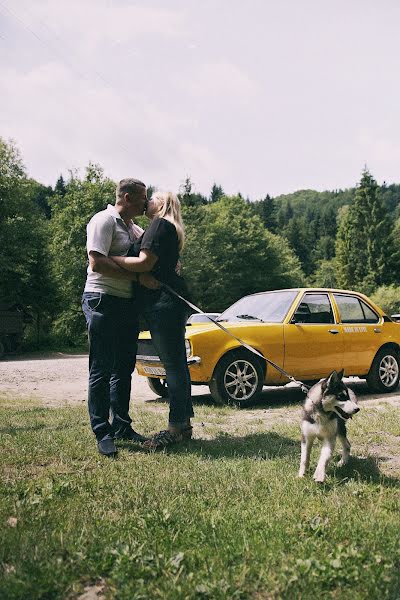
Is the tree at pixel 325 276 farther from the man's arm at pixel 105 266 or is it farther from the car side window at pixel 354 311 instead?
the man's arm at pixel 105 266

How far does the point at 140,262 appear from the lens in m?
4.48

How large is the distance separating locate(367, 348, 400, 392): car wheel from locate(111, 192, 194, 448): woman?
513cm

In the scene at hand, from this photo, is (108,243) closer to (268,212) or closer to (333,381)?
(333,381)

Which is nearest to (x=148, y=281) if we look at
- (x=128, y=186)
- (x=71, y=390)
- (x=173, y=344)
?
(x=173, y=344)

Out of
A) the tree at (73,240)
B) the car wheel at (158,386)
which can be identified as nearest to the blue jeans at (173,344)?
the car wheel at (158,386)

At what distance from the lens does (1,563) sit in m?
2.43

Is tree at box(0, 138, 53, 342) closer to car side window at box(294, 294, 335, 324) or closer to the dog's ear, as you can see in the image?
car side window at box(294, 294, 335, 324)

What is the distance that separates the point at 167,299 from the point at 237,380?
3.42 m

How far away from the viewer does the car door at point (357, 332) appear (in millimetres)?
8875

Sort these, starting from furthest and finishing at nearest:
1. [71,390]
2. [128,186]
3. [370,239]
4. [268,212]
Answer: [268,212] < [370,239] < [71,390] < [128,186]

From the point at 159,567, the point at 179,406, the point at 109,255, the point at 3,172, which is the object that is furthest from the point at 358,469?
the point at 3,172

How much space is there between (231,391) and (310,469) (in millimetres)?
3696

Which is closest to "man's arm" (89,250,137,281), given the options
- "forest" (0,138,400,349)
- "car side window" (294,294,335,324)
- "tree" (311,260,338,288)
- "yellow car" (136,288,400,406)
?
"yellow car" (136,288,400,406)

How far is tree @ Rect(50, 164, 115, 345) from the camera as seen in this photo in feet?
103
